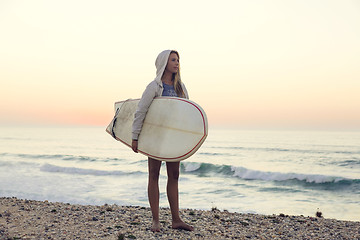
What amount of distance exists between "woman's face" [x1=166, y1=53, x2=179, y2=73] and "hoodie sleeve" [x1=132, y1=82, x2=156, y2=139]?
0.87 ft

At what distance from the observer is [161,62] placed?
362 cm

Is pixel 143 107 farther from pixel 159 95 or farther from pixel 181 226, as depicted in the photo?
pixel 181 226

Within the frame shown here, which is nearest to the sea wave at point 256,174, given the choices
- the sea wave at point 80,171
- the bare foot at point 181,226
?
the sea wave at point 80,171

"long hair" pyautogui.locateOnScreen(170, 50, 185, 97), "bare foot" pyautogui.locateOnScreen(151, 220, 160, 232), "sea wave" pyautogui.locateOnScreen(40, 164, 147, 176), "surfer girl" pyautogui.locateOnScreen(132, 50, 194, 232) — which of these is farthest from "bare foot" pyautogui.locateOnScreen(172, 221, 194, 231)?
"sea wave" pyautogui.locateOnScreen(40, 164, 147, 176)

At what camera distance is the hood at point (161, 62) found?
3574 millimetres

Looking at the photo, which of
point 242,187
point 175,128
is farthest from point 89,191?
point 175,128

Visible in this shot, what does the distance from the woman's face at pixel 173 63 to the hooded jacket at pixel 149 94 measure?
53 millimetres

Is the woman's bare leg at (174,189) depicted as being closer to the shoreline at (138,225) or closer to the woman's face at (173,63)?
the shoreline at (138,225)

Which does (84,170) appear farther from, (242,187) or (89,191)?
(242,187)

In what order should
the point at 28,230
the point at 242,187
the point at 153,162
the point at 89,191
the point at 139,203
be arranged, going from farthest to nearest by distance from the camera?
the point at 242,187
the point at 89,191
the point at 139,203
the point at 28,230
the point at 153,162

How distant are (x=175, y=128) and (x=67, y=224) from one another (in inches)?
84.9

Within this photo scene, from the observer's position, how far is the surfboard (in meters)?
3.33

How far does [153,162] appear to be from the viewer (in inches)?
145

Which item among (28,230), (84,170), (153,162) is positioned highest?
(153,162)
